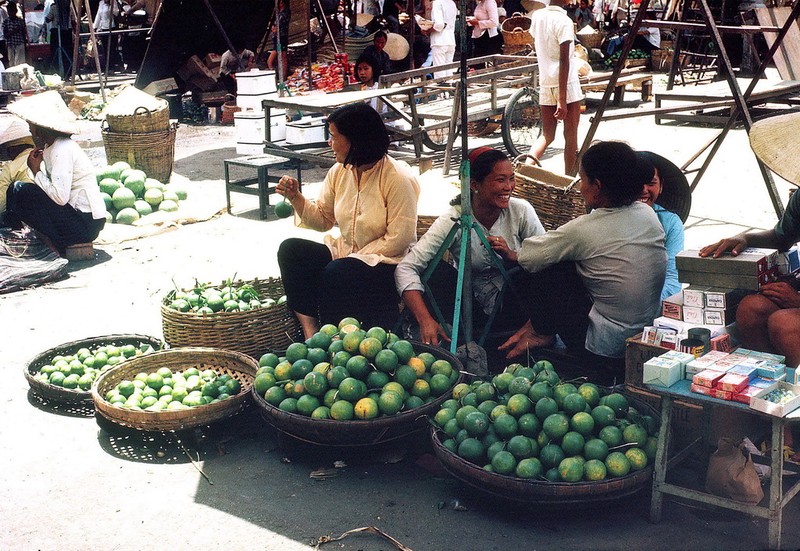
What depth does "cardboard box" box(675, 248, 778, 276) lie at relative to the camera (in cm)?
342

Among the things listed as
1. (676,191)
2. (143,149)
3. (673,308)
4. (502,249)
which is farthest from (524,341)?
(143,149)

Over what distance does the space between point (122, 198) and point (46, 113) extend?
163 centimetres

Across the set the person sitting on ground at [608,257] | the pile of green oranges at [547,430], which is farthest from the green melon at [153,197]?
the pile of green oranges at [547,430]

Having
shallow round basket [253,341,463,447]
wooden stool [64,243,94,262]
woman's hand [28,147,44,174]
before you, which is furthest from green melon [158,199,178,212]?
shallow round basket [253,341,463,447]

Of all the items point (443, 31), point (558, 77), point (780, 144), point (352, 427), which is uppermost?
point (443, 31)

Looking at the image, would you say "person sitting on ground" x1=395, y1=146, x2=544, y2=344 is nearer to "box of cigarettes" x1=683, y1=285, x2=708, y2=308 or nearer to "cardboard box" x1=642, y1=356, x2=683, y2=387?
"box of cigarettes" x1=683, y1=285, x2=708, y2=308

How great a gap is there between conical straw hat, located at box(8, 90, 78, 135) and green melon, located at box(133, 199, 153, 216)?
159cm

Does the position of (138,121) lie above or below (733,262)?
above

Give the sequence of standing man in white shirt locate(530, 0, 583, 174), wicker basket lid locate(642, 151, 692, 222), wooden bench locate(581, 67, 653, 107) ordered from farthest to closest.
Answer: wooden bench locate(581, 67, 653, 107)
standing man in white shirt locate(530, 0, 583, 174)
wicker basket lid locate(642, 151, 692, 222)

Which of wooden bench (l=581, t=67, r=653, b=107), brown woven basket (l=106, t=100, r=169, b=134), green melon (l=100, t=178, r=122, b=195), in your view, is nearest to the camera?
green melon (l=100, t=178, r=122, b=195)

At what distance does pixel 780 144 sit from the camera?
3.27 metres

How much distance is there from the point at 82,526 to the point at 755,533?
2.39 metres

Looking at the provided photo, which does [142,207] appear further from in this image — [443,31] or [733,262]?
[443,31]

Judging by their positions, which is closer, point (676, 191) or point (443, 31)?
point (676, 191)
